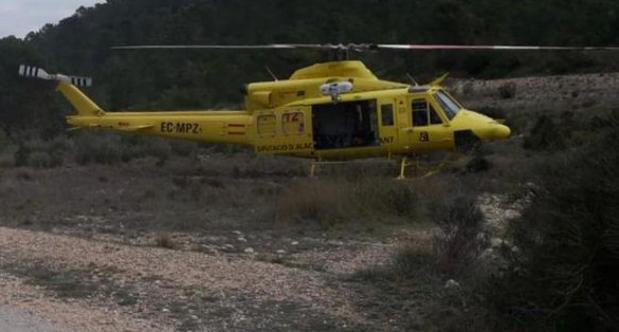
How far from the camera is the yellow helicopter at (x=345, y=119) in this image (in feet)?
65.2

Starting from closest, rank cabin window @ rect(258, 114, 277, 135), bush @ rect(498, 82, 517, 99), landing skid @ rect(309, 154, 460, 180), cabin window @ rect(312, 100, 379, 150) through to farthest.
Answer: landing skid @ rect(309, 154, 460, 180), cabin window @ rect(312, 100, 379, 150), cabin window @ rect(258, 114, 277, 135), bush @ rect(498, 82, 517, 99)

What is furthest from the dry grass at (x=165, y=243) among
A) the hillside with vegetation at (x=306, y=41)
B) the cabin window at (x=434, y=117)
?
the hillside with vegetation at (x=306, y=41)

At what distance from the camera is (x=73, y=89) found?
82.0 feet

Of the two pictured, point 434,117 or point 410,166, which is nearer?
point 434,117

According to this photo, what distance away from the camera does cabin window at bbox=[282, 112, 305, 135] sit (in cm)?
2080

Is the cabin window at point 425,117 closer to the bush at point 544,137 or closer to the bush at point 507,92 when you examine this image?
the bush at point 544,137

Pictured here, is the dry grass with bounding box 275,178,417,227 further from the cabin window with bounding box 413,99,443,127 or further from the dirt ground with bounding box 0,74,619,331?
the cabin window with bounding box 413,99,443,127

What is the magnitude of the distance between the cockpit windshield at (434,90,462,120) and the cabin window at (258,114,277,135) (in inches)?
140

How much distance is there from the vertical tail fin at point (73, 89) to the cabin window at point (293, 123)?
217 inches

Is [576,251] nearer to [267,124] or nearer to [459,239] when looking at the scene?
[459,239]

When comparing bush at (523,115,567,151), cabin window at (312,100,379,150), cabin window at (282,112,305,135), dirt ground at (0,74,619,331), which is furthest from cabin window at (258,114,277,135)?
bush at (523,115,567,151)

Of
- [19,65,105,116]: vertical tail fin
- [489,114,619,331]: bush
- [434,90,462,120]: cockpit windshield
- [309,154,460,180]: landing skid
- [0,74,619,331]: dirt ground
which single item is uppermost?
[19,65,105,116]: vertical tail fin

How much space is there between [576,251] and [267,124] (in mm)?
15301

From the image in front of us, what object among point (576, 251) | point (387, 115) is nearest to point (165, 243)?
point (576, 251)
